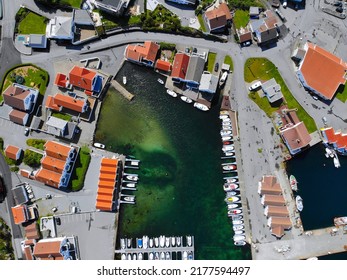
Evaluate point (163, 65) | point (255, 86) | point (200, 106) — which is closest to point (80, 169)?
point (163, 65)

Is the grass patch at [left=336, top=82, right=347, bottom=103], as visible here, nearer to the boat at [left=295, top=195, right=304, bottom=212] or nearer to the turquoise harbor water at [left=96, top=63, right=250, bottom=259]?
the boat at [left=295, top=195, right=304, bottom=212]

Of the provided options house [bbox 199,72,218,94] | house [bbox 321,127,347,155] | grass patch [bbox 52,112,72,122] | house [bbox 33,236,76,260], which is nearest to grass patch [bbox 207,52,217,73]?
house [bbox 199,72,218,94]

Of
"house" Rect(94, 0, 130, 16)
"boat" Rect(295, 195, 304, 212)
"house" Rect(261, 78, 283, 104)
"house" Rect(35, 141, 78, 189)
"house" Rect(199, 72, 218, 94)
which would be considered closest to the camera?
"house" Rect(35, 141, 78, 189)

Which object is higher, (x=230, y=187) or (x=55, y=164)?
(x=55, y=164)

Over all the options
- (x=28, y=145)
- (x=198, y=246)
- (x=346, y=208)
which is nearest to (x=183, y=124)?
(x=198, y=246)

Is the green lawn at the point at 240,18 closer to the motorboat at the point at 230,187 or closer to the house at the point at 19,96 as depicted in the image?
the motorboat at the point at 230,187

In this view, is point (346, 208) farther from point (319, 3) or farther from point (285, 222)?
point (319, 3)

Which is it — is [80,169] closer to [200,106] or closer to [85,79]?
[85,79]
